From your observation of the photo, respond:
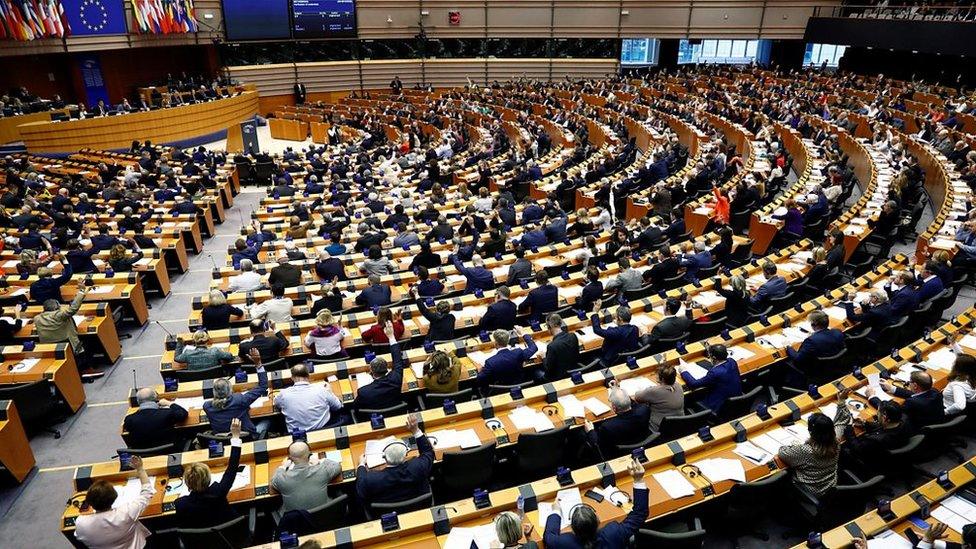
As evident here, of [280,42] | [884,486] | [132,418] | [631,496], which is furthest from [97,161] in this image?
[884,486]

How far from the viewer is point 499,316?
8.84m

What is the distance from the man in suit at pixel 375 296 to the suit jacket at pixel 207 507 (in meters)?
4.32

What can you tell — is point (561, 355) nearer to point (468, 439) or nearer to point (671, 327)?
point (671, 327)

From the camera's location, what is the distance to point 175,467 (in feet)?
19.7

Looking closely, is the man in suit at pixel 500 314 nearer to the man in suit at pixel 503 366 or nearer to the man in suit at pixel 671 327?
the man in suit at pixel 503 366

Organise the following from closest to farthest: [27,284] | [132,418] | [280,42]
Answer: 1. [132,418]
2. [27,284]
3. [280,42]

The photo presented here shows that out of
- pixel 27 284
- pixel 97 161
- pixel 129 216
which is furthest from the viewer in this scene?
pixel 97 161

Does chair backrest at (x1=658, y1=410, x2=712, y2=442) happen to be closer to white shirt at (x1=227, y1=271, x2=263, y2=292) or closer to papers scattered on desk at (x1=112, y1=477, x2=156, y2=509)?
papers scattered on desk at (x1=112, y1=477, x2=156, y2=509)

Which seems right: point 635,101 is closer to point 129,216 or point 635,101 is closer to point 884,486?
point 129,216

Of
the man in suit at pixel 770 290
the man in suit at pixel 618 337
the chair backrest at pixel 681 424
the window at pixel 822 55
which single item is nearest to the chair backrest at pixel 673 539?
the chair backrest at pixel 681 424

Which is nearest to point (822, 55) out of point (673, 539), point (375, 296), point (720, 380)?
point (375, 296)

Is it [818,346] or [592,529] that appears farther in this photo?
[818,346]

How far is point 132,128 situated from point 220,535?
24.8m

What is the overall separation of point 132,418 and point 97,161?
58.9 feet
